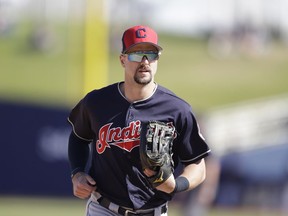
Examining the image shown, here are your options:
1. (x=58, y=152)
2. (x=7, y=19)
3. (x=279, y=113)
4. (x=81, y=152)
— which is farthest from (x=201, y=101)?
(x=81, y=152)

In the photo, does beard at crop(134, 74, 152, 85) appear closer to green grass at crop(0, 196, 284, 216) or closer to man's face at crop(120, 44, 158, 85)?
man's face at crop(120, 44, 158, 85)

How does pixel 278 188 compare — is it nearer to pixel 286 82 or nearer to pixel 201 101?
pixel 201 101

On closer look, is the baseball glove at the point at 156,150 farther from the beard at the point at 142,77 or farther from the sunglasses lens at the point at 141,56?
the sunglasses lens at the point at 141,56

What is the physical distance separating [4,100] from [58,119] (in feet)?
3.15

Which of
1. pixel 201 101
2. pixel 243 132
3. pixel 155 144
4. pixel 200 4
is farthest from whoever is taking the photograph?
pixel 200 4

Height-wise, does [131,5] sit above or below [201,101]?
above

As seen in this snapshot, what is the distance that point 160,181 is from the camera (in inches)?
214

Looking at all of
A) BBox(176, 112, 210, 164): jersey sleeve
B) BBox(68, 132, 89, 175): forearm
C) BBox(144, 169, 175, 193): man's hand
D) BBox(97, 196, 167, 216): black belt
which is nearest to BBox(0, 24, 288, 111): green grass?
BBox(68, 132, 89, 175): forearm

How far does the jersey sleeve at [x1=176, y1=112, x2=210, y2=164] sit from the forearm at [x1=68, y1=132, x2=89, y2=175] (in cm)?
70

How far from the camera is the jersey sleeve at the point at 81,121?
19.7 ft

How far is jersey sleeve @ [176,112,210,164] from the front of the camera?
5809 mm

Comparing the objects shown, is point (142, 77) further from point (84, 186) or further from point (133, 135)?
point (84, 186)

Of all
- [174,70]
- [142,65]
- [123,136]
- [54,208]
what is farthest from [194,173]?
[174,70]

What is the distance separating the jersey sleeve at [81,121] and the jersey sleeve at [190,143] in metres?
0.65
